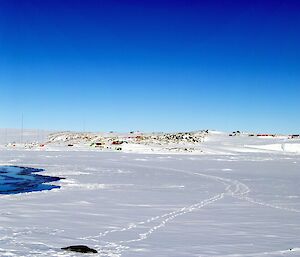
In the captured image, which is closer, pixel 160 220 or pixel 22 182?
pixel 160 220

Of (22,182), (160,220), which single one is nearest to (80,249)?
(160,220)

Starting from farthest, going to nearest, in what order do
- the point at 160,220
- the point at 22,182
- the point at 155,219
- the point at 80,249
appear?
the point at 22,182, the point at 155,219, the point at 160,220, the point at 80,249

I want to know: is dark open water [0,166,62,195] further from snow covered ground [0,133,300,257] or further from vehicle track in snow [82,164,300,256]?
vehicle track in snow [82,164,300,256]

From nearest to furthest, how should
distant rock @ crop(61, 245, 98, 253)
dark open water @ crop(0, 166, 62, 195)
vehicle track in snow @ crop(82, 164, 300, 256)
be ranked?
distant rock @ crop(61, 245, 98, 253), vehicle track in snow @ crop(82, 164, 300, 256), dark open water @ crop(0, 166, 62, 195)

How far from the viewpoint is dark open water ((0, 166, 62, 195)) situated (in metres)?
18.8

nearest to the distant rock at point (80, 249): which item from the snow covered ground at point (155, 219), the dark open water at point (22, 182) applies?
the snow covered ground at point (155, 219)

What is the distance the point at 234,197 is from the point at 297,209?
3.13 m

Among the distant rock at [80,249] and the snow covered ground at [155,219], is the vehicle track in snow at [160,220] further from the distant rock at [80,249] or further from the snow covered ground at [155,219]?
the distant rock at [80,249]

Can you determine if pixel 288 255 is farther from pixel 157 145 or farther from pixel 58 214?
pixel 157 145

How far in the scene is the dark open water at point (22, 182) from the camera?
18.8 meters

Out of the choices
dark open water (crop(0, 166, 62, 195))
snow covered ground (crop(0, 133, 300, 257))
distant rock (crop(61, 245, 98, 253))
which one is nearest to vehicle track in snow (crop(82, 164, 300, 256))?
snow covered ground (crop(0, 133, 300, 257))

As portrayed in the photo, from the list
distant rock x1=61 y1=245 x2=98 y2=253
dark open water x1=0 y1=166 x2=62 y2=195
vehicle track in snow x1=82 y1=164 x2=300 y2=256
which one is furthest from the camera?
dark open water x1=0 y1=166 x2=62 y2=195

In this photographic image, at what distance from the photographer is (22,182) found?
71.8 ft

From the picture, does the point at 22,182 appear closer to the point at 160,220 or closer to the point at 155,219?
the point at 155,219
